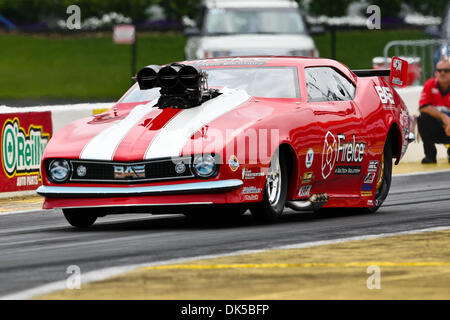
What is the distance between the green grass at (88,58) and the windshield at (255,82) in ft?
70.0

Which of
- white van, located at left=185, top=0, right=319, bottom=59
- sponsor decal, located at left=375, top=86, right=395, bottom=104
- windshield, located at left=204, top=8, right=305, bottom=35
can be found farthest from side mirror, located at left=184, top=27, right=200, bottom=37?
sponsor decal, located at left=375, top=86, right=395, bottom=104

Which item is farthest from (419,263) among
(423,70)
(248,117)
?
(423,70)

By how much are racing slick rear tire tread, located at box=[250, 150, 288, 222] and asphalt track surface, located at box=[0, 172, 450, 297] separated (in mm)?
82

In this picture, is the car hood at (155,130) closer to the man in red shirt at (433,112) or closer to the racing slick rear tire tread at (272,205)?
the racing slick rear tire tread at (272,205)

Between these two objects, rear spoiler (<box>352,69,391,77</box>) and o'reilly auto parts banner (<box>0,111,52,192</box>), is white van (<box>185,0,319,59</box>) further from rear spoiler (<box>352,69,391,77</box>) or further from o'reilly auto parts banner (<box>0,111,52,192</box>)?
rear spoiler (<box>352,69,391,77</box>)

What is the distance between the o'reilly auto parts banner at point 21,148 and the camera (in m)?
15.0

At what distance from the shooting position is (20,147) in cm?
1520

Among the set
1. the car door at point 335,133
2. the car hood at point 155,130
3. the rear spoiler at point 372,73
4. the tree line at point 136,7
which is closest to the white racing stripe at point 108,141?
the car hood at point 155,130

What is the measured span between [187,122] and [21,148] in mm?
4686

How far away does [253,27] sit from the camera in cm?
2552

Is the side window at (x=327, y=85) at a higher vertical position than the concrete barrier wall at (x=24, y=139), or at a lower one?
higher

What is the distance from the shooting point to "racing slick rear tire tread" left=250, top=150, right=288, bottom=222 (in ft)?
36.1

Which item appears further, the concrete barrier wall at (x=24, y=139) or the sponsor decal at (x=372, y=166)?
the concrete barrier wall at (x=24, y=139)

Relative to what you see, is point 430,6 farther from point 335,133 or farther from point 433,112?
point 335,133
